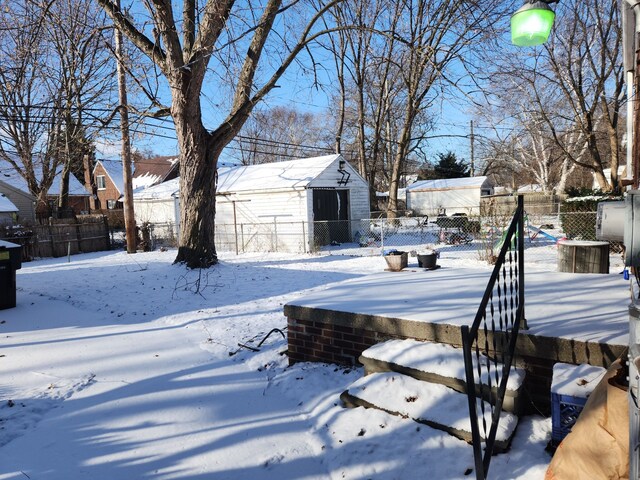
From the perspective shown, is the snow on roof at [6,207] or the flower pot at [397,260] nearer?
the flower pot at [397,260]

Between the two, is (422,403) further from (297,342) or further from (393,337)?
(297,342)

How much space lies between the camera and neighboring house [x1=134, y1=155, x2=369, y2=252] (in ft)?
55.7

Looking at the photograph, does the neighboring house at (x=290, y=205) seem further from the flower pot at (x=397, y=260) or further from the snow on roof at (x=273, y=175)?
the flower pot at (x=397, y=260)

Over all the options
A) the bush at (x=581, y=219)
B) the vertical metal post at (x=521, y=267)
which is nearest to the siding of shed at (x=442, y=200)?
the bush at (x=581, y=219)

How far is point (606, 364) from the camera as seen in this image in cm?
274

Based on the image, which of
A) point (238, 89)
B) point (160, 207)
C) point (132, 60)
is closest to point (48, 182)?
point (160, 207)

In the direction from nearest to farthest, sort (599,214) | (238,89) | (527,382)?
(599,214)
(527,382)
(238,89)

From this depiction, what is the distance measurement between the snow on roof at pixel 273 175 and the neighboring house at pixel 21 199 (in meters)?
12.5

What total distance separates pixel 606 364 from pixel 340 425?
6.12ft

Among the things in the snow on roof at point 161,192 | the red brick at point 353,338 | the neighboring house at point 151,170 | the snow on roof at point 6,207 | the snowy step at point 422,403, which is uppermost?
the neighboring house at point 151,170

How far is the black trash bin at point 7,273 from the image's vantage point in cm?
744

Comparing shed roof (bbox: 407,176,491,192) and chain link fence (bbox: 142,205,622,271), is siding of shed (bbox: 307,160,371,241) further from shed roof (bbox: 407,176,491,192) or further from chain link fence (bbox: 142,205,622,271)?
shed roof (bbox: 407,176,491,192)

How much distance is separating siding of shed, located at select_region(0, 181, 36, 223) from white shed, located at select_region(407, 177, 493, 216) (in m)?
30.1

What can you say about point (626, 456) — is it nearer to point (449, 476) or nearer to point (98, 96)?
point (449, 476)
